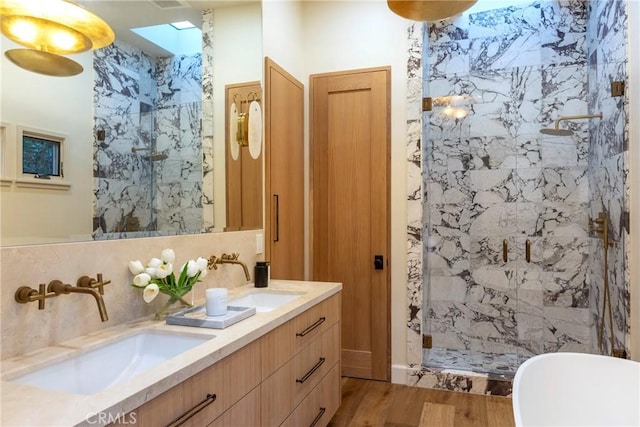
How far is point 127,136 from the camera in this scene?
5.17 ft

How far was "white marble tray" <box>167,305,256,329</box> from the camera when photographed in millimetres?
1457

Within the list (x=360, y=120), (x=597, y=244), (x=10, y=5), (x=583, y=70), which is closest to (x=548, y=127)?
(x=583, y=70)

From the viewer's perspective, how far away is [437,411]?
2.62 m

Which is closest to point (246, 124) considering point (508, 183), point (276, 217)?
point (276, 217)

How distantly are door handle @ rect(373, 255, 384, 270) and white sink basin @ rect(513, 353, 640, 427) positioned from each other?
1.35 m

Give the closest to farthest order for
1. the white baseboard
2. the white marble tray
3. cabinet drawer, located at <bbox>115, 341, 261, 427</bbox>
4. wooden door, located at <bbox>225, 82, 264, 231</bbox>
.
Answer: cabinet drawer, located at <bbox>115, 341, 261, 427</bbox>, the white marble tray, wooden door, located at <bbox>225, 82, 264, 231</bbox>, the white baseboard

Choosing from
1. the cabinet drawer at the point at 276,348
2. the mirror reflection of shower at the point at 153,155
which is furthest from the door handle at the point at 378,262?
the mirror reflection of shower at the point at 153,155

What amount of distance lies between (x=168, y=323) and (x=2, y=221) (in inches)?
25.5

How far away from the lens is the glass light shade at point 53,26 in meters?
1.17

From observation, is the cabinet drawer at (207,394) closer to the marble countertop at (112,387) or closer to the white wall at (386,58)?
the marble countertop at (112,387)

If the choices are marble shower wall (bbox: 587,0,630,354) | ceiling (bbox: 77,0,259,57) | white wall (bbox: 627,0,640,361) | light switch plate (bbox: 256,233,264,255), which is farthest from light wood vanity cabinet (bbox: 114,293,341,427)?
marble shower wall (bbox: 587,0,630,354)

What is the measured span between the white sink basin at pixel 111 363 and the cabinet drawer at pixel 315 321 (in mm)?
559

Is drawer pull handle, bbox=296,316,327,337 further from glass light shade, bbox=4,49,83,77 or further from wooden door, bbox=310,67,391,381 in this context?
glass light shade, bbox=4,49,83,77

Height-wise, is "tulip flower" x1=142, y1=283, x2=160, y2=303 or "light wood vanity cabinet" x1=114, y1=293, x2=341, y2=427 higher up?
"tulip flower" x1=142, y1=283, x2=160, y2=303
